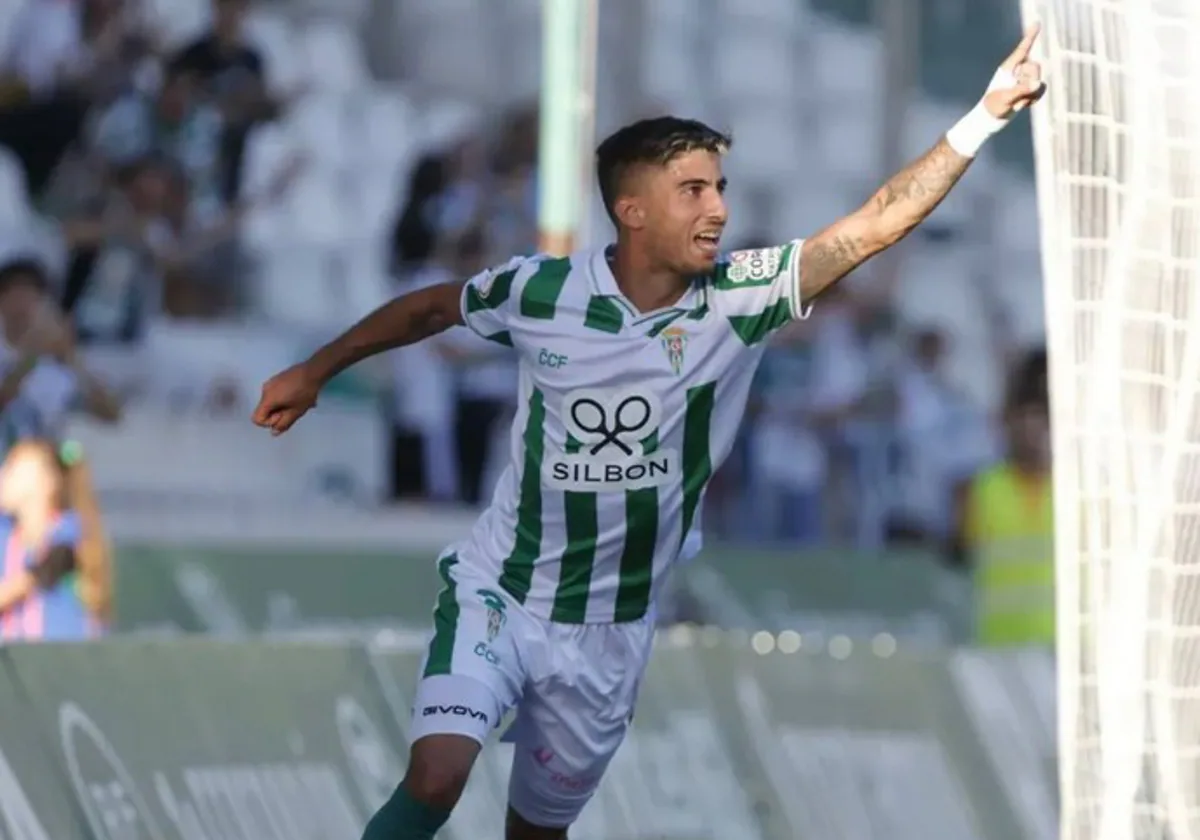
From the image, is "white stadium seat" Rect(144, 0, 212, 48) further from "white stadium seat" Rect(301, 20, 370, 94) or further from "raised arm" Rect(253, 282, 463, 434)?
"raised arm" Rect(253, 282, 463, 434)

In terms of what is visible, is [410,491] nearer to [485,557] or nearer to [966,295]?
[966,295]

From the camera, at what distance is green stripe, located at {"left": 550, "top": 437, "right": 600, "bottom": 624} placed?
22.2 feet

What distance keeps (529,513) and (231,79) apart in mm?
8186

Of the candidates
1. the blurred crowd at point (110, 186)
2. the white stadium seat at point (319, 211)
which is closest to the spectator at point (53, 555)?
the blurred crowd at point (110, 186)

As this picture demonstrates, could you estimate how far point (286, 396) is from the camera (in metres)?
6.63

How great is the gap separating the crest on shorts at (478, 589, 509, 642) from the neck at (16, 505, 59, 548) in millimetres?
4815

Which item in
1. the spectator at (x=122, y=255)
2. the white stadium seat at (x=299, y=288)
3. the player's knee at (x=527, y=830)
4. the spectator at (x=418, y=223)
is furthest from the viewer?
the spectator at (x=418, y=223)

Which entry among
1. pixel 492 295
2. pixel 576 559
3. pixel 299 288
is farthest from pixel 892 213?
pixel 299 288

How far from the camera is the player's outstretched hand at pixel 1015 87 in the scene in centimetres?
607

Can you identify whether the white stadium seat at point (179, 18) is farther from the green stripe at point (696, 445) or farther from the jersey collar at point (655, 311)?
the green stripe at point (696, 445)

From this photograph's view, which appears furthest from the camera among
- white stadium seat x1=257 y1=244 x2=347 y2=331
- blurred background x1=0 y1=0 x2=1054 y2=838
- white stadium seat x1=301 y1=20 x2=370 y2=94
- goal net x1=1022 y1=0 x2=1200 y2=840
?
white stadium seat x1=301 y1=20 x2=370 y2=94

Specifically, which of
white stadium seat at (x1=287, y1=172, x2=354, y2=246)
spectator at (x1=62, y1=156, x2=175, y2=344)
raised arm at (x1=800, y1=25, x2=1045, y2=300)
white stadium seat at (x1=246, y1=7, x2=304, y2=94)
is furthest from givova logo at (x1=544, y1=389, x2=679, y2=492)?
white stadium seat at (x1=246, y1=7, x2=304, y2=94)

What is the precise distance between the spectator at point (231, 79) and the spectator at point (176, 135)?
64mm

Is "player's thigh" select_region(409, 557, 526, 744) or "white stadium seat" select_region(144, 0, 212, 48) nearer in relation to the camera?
"player's thigh" select_region(409, 557, 526, 744)
